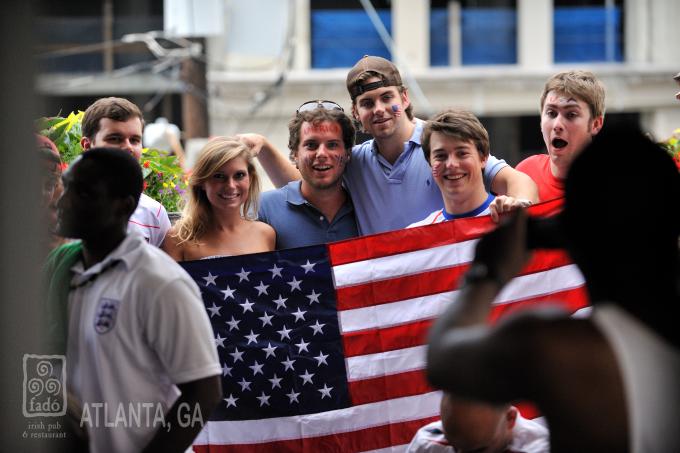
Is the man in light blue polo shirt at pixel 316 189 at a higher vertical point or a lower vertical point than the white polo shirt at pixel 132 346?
higher

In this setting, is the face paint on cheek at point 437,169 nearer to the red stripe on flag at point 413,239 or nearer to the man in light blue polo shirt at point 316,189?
the red stripe on flag at point 413,239

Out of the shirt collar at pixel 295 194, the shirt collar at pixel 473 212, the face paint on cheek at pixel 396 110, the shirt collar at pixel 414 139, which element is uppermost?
the face paint on cheek at pixel 396 110

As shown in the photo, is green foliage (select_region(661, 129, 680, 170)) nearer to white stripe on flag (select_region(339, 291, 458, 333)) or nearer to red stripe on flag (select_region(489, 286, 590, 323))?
red stripe on flag (select_region(489, 286, 590, 323))

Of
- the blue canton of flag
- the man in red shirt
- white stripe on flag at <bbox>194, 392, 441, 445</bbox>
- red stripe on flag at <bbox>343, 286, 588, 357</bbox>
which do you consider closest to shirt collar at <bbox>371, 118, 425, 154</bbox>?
the man in red shirt

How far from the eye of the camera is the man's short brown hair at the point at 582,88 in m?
5.73

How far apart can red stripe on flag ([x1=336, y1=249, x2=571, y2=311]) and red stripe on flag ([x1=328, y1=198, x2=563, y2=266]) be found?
0.13 meters

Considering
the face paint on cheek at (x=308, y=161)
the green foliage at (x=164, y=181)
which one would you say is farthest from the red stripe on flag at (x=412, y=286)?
the green foliage at (x=164, y=181)

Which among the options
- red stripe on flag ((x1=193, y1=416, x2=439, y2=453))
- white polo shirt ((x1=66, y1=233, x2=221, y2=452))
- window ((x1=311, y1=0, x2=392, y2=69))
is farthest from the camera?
window ((x1=311, y1=0, x2=392, y2=69))

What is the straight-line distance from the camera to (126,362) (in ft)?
12.0

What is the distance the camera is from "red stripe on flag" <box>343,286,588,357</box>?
526 centimetres

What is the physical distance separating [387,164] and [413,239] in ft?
2.31

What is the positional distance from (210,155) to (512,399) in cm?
308

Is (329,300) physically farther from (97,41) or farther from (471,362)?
(97,41)

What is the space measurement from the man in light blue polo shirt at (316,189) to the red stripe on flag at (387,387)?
2.72ft
